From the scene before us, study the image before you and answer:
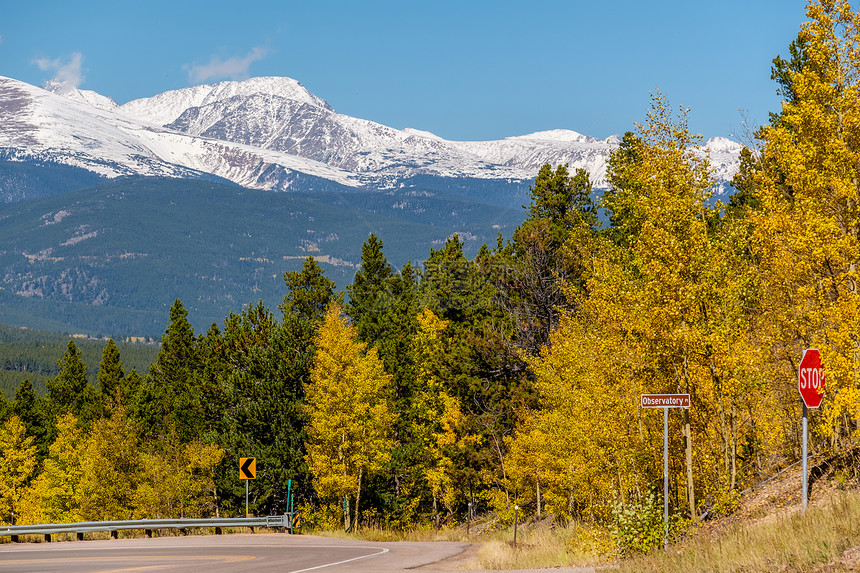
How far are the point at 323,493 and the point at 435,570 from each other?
31.5 metres

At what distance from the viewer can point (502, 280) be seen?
49.8m

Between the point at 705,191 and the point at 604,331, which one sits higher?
the point at 705,191

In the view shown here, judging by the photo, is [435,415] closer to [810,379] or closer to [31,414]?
[810,379]

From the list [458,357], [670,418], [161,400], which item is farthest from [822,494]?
[161,400]

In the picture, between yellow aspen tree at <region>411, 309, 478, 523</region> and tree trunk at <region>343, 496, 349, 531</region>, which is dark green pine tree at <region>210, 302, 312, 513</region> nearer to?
tree trunk at <region>343, 496, 349, 531</region>

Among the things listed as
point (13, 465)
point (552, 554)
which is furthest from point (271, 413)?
point (13, 465)

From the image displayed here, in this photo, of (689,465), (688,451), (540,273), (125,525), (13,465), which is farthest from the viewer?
(13,465)

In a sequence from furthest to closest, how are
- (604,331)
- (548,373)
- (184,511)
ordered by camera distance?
1. (184,511)
2. (548,373)
3. (604,331)

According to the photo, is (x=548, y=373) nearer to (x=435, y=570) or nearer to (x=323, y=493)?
(x=435, y=570)

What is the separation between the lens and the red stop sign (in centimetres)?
1686

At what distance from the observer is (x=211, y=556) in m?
23.9

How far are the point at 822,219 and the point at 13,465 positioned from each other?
3064 inches

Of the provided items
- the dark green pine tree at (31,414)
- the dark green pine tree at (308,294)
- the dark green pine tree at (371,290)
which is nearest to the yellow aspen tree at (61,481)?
the dark green pine tree at (31,414)

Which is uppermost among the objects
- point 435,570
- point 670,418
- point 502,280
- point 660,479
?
point 502,280
